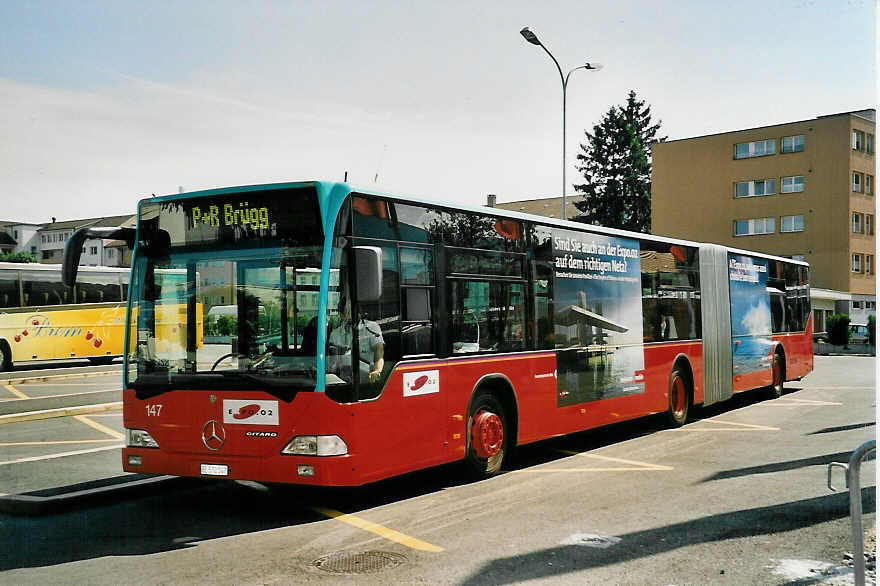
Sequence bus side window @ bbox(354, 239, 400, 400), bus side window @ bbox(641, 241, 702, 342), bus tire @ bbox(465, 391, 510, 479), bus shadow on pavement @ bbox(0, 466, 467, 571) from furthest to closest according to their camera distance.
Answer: bus side window @ bbox(641, 241, 702, 342), bus tire @ bbox(465, 391, 510, 479), bus side window @ bbox(354, 239, 400, 400), bus shadow on pavement @ bbox(0, 466, 467, 571)

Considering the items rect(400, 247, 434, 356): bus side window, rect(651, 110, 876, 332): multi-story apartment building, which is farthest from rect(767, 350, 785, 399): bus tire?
rect(651, 110, 876, 332): multi-story apartment building

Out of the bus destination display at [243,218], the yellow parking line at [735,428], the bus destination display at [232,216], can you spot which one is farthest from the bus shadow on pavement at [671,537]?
the yellow parking line at [735,428]

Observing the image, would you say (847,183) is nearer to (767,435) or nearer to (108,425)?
(767,435)

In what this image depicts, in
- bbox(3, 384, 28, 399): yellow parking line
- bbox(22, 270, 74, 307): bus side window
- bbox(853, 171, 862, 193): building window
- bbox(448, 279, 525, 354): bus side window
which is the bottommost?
bbox(3, 384, 28, 399): yellow parking line

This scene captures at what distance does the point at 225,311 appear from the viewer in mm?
8047

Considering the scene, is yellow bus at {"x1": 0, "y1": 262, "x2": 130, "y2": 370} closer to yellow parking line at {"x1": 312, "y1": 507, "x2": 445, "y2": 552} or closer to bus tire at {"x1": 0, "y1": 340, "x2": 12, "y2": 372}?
bus tire at {"x1": 0, "y1": 340, "x2": 12, "y2": 372}

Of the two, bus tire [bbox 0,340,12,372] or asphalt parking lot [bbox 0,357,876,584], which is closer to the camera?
asphalt parking lot [bbox 0,357,876,584]

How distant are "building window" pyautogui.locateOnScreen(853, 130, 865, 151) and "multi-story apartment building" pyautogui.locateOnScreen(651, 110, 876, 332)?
0.22 ft

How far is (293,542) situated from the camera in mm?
7078

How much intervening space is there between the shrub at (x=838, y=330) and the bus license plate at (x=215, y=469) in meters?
44.8

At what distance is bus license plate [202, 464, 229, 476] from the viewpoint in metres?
7.79

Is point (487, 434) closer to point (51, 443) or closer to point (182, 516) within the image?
point (182, 516)

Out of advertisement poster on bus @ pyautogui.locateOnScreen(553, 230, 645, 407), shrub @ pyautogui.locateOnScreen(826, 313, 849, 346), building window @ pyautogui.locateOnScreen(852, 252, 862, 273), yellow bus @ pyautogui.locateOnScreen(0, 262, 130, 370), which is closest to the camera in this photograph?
advertisement poster on bus @ pyautogui.locateOnScreen(553, 230, 645, 407)

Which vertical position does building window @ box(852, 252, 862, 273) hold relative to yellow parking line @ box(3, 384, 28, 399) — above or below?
above
